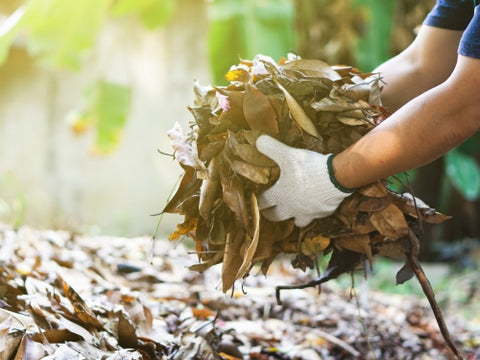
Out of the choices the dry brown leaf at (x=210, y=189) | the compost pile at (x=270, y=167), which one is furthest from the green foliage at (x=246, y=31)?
the dry brown leaf at (x=210, y=189)

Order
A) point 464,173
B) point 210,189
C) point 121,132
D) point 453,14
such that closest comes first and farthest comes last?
1. point 210,189
2. point 453,14
3. point 464,173
4. point 121,132

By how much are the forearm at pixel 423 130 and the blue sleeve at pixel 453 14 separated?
0.44m

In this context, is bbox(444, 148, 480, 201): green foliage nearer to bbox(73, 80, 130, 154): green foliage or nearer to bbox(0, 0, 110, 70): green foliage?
bbox(73, 80, 130, 154): green foliage

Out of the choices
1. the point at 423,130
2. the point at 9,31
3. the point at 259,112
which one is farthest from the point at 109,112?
the point at 423,130

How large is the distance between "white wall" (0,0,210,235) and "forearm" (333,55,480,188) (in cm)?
486

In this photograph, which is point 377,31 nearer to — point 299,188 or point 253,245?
point 299,188

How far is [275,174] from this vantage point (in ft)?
4.96

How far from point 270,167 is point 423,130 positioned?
36 cm

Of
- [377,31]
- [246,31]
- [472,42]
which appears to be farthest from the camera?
[377,31]

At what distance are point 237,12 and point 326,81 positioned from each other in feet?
8.39

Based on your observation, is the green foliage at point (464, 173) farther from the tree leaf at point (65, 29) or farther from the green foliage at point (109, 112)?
the tree leaf at point (65, 29)

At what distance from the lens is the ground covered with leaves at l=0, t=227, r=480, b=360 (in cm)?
151

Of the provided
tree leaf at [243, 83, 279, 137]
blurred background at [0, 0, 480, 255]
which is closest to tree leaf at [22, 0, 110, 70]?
blurred background at [0, 0, 480, 255]

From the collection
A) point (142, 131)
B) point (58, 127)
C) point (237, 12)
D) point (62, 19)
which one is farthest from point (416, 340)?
point (58, 127)
